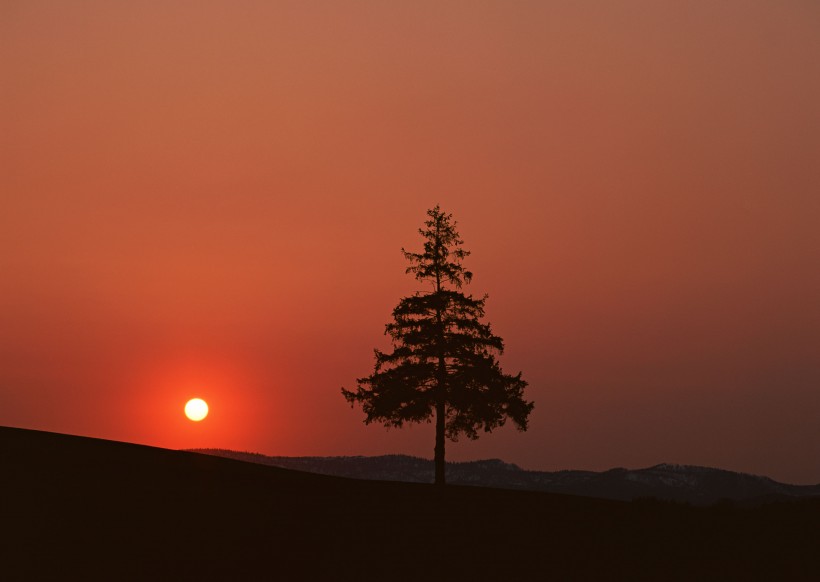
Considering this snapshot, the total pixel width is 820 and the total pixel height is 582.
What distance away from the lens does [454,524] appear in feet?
121

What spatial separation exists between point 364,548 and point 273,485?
7481 millimetres

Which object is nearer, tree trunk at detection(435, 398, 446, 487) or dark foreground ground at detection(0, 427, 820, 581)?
dark foreground ground at detection(0, 427, 820, 581)

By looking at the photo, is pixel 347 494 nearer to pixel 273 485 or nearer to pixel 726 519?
pixel 273 485

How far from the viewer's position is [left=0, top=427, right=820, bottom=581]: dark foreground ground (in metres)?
30.1

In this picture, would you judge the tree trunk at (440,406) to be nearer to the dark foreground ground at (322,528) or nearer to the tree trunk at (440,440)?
the tree trunk at (440,440)

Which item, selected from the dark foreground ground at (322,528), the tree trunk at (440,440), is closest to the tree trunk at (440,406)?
the tree trunk at (440,440)

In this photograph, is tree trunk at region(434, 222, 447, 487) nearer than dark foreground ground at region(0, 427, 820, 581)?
No

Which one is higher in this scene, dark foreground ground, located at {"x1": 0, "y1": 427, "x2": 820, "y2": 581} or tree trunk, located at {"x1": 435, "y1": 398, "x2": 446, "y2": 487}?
tree trunk, located at {"x1": 435, "y1": 398, "x2": 446, "y2": 487}

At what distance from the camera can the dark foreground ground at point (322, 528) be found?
98.7 feet

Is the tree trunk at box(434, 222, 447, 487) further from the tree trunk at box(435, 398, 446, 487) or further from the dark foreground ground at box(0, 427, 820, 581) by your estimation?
the dark foreground ground at box(0, 427, 820, 581)

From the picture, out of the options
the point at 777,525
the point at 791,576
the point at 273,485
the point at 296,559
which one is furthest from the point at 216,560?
the point at 777,525

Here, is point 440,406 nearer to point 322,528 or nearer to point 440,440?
point 440,440

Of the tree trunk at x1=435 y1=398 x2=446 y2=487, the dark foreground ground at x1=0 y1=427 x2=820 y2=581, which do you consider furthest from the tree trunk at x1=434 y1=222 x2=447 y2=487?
the dark foreground ground at x1=0 y1=427 x2=820 y2=581

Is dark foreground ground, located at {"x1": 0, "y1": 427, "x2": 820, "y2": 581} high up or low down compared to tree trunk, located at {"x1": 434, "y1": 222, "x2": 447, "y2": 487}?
down
